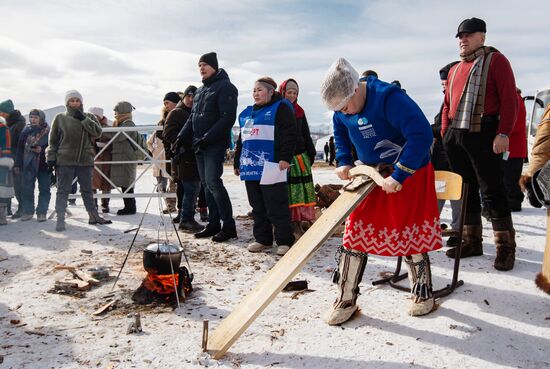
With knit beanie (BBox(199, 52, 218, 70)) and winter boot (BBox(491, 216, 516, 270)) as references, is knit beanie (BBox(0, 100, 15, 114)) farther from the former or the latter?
winter boot (BBox(491, 216, 516, 270))

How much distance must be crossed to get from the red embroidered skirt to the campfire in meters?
1.55

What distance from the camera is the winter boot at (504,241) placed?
13.4 ft

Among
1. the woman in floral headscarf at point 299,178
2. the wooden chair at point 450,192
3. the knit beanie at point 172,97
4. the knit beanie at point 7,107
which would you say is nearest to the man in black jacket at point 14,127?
the knit beanie at point 7,107

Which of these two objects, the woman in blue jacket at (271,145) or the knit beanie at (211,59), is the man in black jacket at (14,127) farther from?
the woman in blue jacket at (271,145)

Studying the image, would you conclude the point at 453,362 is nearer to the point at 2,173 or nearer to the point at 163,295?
the point at 163,295

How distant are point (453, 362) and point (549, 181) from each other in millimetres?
1450

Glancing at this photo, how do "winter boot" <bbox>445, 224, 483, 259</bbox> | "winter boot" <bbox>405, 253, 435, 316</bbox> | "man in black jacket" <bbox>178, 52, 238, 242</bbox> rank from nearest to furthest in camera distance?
"winter boot" <bbox>405, 253, 435, 316</bbox> < "winter boot" <bbox>445, 224, 483, 259</bbox> < "man in black jacket" <bbox>178, 52, 238, 242</bbox>

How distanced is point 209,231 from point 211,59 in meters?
2.33

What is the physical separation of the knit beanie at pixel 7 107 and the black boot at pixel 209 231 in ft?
15.9

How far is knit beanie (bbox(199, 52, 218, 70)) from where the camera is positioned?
18.4ft

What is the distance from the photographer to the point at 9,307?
11.6ft

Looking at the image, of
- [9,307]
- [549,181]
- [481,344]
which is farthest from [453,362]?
[9,307]

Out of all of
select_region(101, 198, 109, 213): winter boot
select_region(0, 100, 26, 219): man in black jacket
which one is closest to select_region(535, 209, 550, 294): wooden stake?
select_region(101, 198, 109, 213): winter boot

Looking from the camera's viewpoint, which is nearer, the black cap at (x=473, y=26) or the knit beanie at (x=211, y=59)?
the black cap at (x=473, y=26)
